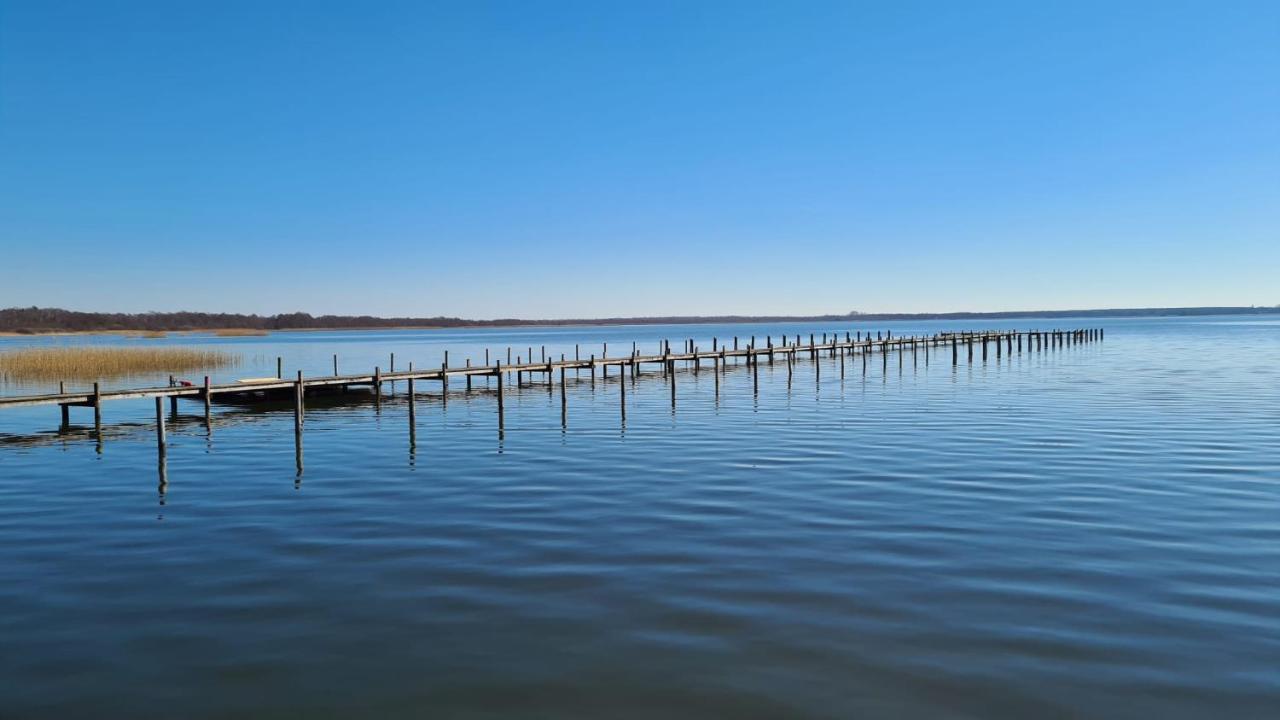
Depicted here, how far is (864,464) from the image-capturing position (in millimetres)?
17609

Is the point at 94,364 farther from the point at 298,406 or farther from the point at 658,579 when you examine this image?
the point at 658,579

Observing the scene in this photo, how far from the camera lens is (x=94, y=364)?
170 ft

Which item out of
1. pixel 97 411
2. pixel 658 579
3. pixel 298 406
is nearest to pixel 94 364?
pixel 97 411

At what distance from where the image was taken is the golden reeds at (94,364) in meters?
47.9

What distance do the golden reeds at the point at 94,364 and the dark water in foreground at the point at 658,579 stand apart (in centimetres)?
3077

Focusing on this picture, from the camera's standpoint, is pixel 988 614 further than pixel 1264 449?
No

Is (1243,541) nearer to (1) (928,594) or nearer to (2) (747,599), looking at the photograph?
(1) (928,594)

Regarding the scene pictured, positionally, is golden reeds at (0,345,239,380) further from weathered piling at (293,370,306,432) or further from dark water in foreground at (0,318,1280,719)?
dark water in foreground at (0,318,1280,719)

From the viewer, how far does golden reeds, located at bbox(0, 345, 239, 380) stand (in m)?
47.9

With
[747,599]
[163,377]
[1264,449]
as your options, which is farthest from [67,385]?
[1264,449]

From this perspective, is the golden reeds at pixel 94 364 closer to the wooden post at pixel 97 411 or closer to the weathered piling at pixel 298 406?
the wooden post at pixel 97 411

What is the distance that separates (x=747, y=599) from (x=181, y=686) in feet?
17.2

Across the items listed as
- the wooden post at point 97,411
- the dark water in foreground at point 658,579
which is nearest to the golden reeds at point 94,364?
the wooden post at point 97,411

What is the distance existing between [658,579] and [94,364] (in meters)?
51.6
